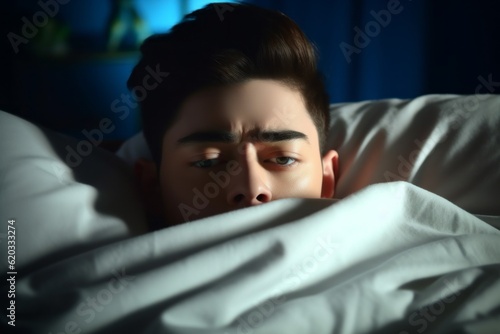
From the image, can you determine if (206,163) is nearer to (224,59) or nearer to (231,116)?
(231,116)

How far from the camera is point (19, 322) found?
498mm

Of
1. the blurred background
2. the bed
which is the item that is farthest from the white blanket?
the blurred background

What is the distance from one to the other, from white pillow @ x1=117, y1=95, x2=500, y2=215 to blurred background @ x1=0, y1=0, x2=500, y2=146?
0.24 m

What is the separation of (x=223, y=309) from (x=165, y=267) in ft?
0.28

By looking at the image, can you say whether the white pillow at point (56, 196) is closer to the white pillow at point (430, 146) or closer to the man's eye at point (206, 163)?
the man's eye at point (206, 163)

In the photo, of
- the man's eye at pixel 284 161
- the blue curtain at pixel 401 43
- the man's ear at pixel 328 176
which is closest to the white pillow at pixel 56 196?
the man's eye at pixel 284 161

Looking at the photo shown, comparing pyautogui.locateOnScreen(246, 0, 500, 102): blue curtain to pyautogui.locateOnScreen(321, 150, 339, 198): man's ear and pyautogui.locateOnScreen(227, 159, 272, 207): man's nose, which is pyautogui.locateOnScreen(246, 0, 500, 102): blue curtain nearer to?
pyautogui.locateOnScreen(321, 150, 339, 198): man's ear

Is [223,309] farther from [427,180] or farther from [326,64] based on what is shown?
[326,64]

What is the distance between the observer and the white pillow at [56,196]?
0.58 m

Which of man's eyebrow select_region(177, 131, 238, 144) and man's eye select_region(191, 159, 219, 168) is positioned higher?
man's eyebrow select_region(177, 131, 238, 144)

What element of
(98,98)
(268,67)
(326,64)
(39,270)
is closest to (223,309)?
(39,270)

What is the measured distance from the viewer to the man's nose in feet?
2.23

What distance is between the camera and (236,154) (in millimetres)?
724

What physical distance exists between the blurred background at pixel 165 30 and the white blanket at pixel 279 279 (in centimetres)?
64
